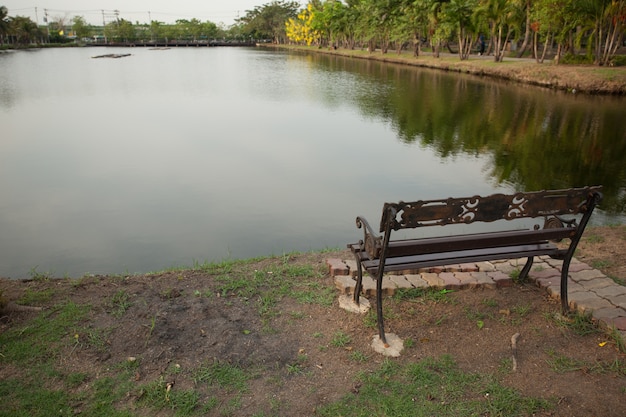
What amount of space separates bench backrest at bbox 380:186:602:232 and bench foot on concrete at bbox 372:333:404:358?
2.73 ft

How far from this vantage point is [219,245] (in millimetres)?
6438

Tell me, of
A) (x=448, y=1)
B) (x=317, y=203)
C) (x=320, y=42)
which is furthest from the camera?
(x=320, y=42)

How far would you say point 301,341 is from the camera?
3.47m

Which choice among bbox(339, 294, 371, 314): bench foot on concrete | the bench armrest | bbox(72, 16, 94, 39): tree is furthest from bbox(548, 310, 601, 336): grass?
bbox(72, 16, 94, 39): tree

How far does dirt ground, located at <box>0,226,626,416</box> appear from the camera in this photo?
9.69 ft

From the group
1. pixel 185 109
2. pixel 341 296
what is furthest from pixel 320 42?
pixel 341 296

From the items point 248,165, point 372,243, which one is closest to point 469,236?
point 372,243

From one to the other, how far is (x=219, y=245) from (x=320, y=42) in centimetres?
7618

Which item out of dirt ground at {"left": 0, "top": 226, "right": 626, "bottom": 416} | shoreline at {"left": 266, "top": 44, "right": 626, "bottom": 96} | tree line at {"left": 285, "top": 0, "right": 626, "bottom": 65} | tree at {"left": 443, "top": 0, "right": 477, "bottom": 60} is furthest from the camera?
tree at {"left": 443, "top": 0, "right": 477, "bottom": 60}

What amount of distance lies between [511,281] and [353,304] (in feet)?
4.99

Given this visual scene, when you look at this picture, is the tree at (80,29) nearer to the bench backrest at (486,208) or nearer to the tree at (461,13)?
the tree at (461,13)

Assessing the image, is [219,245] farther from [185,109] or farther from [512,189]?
[185,109]

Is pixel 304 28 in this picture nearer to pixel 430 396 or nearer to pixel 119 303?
pixel 119 303

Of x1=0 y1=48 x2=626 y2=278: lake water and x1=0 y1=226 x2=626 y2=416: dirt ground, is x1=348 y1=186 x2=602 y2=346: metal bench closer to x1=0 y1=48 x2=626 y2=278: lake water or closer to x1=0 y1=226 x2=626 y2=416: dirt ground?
x1=0 y1=226 x2=626 y2=416: dirt ground
